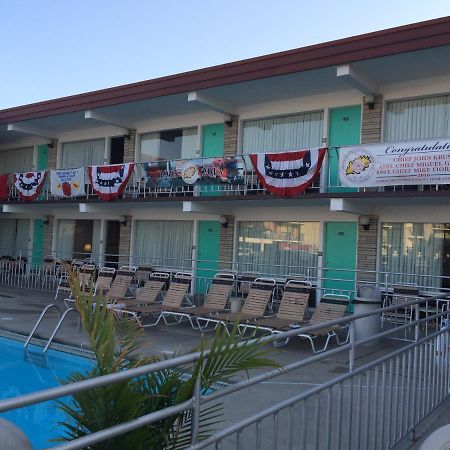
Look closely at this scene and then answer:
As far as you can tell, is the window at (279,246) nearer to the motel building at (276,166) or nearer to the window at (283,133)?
the motel building at (276,166)

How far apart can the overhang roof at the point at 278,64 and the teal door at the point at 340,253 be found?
4.13 metres

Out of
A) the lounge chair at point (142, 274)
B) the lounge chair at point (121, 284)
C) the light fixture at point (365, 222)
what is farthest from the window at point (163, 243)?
the light fixture at point (365, 222)

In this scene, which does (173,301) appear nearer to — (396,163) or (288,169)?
(288,169)

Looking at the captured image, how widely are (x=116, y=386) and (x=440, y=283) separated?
10944 mm

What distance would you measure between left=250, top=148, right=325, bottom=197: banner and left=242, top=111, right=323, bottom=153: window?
180cm

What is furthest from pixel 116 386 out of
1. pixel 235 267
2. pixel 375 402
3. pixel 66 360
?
pixel 235 267

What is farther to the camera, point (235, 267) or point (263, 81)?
point (235, 267)

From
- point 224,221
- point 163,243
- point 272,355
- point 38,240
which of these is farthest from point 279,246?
point 38,240

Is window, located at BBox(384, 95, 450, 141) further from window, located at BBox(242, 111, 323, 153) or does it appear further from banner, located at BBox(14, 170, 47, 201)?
banner, located at BBox(14, 170, 47, 201)

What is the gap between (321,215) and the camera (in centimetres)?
1368

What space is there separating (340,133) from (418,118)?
6.43 feet

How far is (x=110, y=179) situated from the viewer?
1600 centimetres

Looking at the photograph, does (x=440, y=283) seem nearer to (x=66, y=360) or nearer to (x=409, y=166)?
(x=409, y=166)

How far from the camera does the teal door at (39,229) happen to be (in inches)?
814
